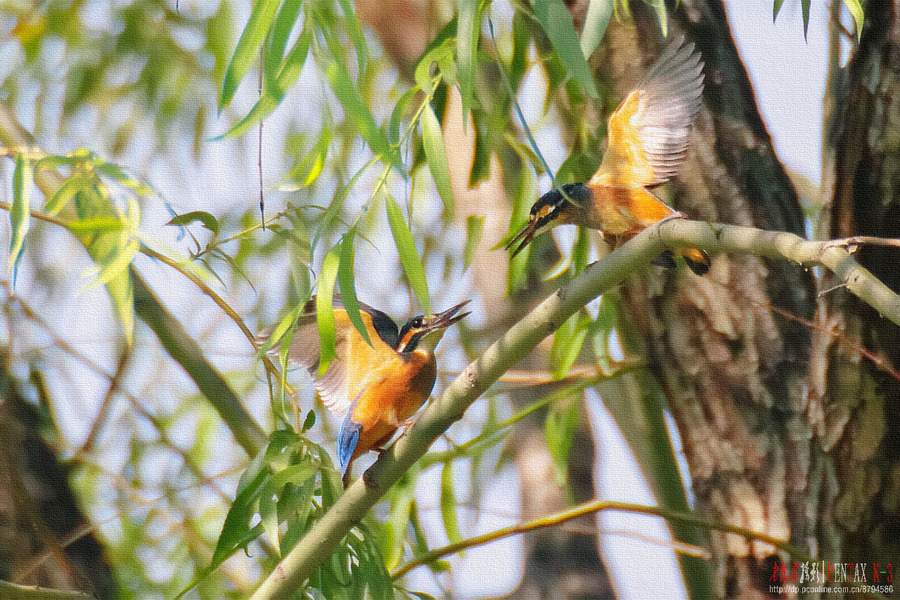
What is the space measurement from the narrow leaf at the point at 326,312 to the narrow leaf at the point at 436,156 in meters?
0.13

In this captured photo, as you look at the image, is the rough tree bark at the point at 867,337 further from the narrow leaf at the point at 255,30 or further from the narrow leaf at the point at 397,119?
the narrow leaf at the point at 255,30

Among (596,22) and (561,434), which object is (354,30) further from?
(561,434)

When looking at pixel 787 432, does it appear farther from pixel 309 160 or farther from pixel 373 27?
pixel 373 27

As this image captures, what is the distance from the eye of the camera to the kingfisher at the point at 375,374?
3.61ft

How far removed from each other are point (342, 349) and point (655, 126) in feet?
1.64

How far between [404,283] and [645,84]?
3.40 ft

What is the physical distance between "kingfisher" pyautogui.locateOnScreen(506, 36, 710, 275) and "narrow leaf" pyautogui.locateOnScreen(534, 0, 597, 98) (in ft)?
0.67

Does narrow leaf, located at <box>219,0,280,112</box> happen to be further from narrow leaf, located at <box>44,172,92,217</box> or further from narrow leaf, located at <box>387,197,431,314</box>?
narrow leaf, located at <box>44,172,92,217</box>

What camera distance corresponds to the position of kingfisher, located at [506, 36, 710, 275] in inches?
36.6

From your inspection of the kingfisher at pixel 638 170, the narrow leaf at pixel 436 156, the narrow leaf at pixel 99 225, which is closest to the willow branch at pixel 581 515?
the kingfisher at pixel 638 170

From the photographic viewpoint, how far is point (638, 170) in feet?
3.10

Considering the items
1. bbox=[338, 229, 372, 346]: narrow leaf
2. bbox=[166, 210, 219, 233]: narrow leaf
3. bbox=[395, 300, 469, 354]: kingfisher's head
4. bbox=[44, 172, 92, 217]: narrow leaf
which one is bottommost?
bbox=[395, 300, 469, 354]: kingfisher's head

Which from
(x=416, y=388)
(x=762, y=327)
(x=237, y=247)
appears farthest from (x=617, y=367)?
(x=237, y=247)

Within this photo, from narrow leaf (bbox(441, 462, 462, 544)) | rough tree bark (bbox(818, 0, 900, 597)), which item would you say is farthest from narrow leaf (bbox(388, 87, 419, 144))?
narrow leaf (bbox(441, 462, 462, 544))
